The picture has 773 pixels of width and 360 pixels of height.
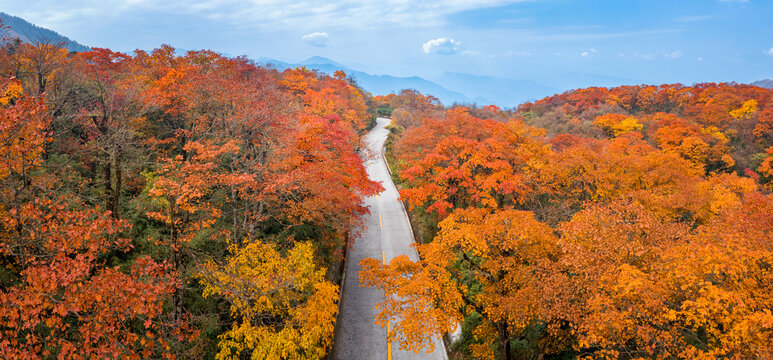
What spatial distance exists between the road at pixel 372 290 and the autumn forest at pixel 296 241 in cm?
78

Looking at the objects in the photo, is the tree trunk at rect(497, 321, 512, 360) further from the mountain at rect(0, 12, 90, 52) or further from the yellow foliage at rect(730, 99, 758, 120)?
the yellow foliage at rect(730, 99, 758, 120)

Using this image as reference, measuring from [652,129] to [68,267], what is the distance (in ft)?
191

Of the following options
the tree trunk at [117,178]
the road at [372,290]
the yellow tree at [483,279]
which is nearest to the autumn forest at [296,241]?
the yellow tree at [483,279]

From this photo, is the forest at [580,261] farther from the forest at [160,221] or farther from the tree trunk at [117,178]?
the tree trunk at [117,178]

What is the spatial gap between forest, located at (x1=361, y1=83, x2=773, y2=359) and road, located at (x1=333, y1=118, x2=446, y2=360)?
95 cm

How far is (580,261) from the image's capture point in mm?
11469

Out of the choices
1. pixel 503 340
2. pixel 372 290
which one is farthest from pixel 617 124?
pixel 503 340

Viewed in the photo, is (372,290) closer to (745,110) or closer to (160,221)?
(160,221)

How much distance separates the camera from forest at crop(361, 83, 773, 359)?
924 cm

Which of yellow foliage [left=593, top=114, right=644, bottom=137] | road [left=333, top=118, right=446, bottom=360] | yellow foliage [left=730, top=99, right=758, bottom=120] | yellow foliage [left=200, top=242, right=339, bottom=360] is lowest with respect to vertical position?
road [left=333, top=118, right=446, bottom=360]

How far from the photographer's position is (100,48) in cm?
3281

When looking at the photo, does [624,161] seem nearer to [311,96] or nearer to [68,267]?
[68,267]

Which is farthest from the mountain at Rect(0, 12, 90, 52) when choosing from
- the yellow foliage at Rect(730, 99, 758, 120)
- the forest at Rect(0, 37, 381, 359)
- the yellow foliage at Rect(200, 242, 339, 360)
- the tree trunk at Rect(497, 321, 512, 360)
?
the yellow foliage at Rect(730, 99, 758, 120)

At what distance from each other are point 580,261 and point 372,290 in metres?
11.6
